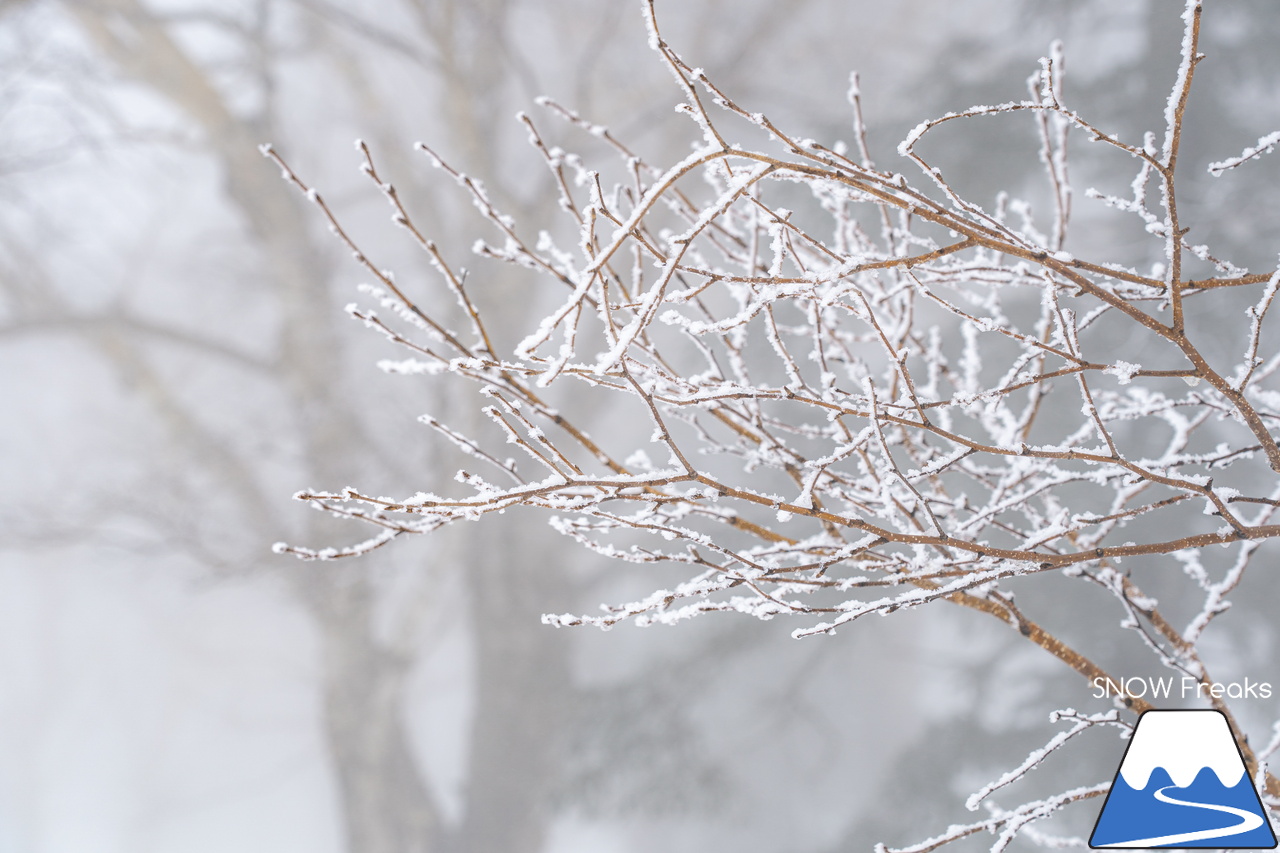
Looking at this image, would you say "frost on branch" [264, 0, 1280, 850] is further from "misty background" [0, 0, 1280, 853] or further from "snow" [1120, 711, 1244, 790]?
"misty background" [0, 0, 1280, 853]

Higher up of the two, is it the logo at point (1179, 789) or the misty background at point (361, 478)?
the misty background at point (361, 478)

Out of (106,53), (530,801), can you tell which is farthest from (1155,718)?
(106,53)

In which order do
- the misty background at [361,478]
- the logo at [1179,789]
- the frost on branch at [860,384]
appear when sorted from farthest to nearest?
the misty background at [361,478], the logo at [1179,789], the frost on branch at [860,384]

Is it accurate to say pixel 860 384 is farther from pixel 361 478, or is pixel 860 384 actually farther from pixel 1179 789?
pixel 361 478

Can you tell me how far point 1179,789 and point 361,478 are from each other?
6.11 feet

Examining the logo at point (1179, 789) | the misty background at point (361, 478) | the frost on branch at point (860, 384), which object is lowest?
the logo at point (1179, 789)

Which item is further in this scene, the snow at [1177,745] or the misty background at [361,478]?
the misty background at [361,478]

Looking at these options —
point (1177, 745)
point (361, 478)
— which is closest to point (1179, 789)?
point (1177, 745)

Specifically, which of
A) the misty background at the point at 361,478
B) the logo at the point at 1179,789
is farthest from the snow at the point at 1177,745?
the misty background at the point at 361,478

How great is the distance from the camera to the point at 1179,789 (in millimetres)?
546

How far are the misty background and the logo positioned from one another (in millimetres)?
1257

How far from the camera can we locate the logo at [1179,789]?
53cm

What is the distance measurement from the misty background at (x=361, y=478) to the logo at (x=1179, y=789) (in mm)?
1257

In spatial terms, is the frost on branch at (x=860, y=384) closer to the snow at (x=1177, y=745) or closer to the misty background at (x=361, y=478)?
the snow at (x=1177, y=745)
